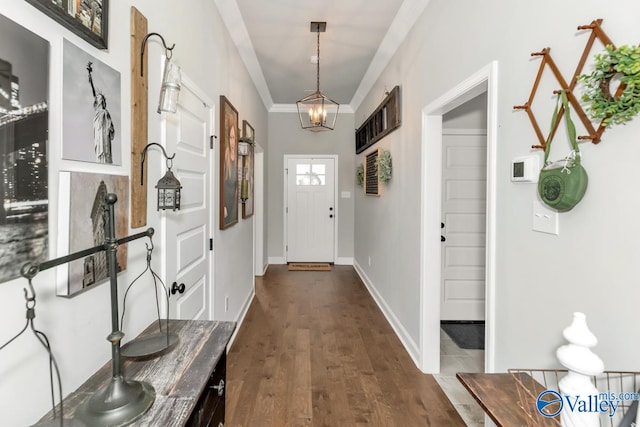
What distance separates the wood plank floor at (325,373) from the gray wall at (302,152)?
7.07 feet

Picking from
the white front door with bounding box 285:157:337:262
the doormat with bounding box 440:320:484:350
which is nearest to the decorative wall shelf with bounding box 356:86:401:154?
the white front door with bounding box 285:157:337:262

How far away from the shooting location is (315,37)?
10.2 ft

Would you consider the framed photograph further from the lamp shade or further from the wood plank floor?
the wood plank floor

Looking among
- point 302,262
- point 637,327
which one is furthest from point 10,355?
point 302,262

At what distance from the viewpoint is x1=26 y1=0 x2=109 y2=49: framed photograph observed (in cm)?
83

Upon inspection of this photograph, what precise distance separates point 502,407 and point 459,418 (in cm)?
120

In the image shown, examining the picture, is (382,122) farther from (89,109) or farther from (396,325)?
(89,109)

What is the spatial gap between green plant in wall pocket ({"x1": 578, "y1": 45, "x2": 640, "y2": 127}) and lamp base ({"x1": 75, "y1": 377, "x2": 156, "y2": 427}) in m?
1.51

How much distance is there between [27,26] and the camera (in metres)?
0.78

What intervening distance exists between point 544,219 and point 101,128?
1.66 metres

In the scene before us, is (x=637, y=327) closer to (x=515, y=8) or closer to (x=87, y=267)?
(x=515, y=8)

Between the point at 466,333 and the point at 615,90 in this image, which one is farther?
the point at 466,333

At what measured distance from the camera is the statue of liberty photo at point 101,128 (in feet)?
3.41

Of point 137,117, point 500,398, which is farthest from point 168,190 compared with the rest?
point 500,398
